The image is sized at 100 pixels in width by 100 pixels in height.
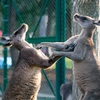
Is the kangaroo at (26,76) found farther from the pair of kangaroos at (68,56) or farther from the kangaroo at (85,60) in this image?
the kangaroo at (85,60)

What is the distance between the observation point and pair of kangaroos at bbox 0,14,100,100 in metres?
7.82

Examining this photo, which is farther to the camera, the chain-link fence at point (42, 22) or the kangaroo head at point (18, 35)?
the chain-link fence at point (42, 22)

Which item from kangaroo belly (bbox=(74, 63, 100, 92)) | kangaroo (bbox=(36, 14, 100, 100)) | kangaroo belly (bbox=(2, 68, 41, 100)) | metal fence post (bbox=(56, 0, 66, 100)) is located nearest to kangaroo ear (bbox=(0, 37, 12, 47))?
kangaroo belly (bbox=(2, 68, 41, 100))

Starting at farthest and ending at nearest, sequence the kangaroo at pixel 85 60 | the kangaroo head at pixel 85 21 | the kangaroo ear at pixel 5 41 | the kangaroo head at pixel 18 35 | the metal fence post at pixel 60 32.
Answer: the metal fence post at pixel 60 32 → the kangaroo head at pixel 18 35 → the kangaroo ear at pixel 5 41 → the kangaroo head at pixel 85 21 → the kangaroo at pixel 85 60

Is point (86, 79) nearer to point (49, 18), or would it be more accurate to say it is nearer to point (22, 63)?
point (22, 63)

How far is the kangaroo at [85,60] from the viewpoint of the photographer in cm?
777

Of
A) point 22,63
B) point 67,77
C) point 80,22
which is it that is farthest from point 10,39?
point 67,77

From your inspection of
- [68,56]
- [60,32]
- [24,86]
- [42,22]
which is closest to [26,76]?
[24,86]

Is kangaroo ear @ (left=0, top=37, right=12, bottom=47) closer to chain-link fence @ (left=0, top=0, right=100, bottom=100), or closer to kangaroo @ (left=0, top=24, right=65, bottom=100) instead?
kangaroo @ (left=0, top=24, right=65, bottom=100)

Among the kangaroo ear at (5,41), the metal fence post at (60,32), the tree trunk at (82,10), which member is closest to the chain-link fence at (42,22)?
the metal fence post at (60,32)

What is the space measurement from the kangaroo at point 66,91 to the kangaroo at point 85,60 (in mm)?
1427

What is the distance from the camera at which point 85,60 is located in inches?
313

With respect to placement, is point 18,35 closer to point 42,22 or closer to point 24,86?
point 24,86

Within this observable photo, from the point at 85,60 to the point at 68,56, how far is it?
279 mm
